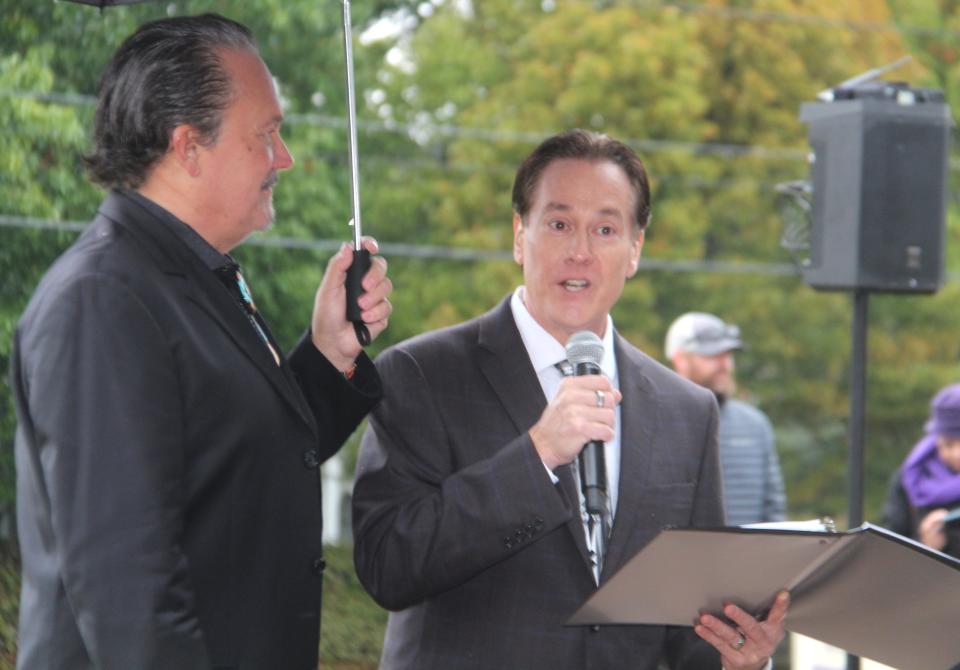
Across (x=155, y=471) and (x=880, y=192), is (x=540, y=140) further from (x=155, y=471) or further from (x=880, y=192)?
(x=155, y=471)

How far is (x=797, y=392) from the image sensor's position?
22.2m

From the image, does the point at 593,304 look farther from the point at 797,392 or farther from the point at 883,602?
the point at 797,392

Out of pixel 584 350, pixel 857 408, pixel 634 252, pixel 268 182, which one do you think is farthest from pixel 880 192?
pixel 268 182

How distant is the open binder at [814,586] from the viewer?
2.82 metres

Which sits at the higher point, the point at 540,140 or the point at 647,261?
the point at 540,140

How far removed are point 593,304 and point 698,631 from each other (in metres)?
0.77

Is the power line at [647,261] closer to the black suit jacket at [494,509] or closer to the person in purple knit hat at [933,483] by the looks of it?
the person in purple knit hat at [933,483]

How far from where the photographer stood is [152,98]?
264 cm

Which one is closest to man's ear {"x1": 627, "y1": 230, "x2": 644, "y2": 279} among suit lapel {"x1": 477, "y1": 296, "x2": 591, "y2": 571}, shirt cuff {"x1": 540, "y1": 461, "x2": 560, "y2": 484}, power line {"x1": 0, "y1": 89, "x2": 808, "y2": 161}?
suit lapel {"x1": 477, "y1": 296, "x2": 591, "y2": 571}

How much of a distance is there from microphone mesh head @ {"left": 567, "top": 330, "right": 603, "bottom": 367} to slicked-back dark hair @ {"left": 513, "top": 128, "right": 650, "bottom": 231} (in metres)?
0.49

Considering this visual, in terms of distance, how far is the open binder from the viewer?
282 cm

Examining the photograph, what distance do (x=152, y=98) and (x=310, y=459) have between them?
2.29ft

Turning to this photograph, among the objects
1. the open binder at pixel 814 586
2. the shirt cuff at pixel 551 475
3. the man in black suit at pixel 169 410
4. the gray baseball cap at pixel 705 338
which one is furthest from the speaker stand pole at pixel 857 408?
the man in black suit at pixel 169 410

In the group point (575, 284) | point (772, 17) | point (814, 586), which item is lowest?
point (814, 586)
